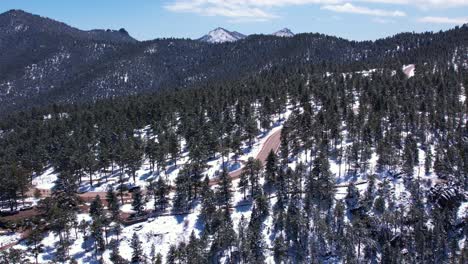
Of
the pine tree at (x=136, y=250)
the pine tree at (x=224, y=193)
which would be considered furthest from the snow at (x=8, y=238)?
the pine tree at (x=224, y=193)

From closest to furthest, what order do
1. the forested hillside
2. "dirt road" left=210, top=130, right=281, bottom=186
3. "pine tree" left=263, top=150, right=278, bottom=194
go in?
the forested hillside < "pine tree" left=263, top=150, right=278, bottom=194 < "dirt road" left=210, top=130, right=281, bottom=186

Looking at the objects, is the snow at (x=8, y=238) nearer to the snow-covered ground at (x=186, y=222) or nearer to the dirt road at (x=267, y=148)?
the snow-covered ground at (x=186, y=222)

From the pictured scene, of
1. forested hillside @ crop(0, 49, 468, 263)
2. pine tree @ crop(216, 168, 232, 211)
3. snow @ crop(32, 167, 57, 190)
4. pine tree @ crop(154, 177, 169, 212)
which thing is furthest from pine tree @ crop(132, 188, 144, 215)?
snow @ crop(32, 167, 57, 190)

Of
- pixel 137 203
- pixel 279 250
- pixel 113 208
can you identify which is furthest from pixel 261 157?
pixel 113 208

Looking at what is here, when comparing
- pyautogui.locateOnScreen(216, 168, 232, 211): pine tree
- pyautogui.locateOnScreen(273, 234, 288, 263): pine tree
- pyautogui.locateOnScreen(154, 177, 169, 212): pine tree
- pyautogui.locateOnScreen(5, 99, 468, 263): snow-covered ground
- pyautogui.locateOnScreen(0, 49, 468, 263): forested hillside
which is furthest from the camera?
pyautogui.locateOnScreen(154, 177, 169, 212): pine tree

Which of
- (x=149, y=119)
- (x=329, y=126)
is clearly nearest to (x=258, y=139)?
(x=329, y=126)

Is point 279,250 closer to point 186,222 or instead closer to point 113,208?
point 186,222

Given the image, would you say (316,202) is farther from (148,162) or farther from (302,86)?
(302,86)

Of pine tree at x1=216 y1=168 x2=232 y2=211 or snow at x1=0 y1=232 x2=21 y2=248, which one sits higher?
pine tree at x1=216 y1=168 x2=232 y2=211

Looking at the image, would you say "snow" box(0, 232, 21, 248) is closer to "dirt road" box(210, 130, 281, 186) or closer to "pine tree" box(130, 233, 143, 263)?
"pine tree" box(130, 233, 143, 263)
